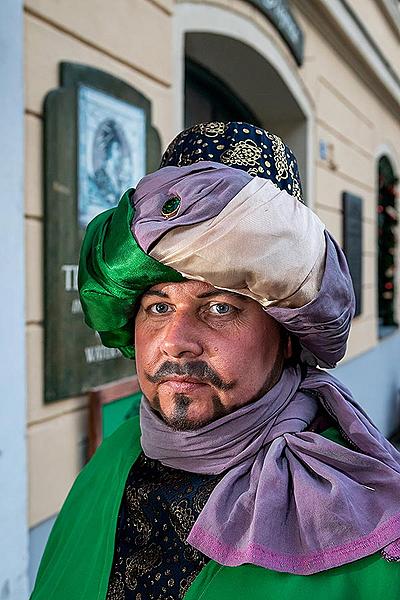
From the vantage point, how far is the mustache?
1332 mm

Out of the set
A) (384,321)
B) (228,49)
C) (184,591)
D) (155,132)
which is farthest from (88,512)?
(384,321)

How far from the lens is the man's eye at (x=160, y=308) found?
Answer: 1.40 metres

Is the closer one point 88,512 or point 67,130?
point 88,512

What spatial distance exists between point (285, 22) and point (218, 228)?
4288 millimetres

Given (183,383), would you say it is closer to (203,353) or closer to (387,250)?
(203,353)

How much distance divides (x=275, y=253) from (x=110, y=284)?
350 millimetres

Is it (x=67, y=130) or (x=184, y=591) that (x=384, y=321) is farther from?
(x=184, y=591)

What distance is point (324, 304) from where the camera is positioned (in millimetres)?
1330

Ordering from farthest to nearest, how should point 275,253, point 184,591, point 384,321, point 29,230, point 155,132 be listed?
1. point 384,321
2. point 155,132
3. point 29,230
4. point 184,591
5. point 275,253

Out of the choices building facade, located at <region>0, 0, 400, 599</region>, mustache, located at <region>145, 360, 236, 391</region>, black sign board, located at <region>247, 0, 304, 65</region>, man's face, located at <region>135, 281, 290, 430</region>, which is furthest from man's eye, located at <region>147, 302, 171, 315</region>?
black sign board, located at <region>247, 0, 304, 65</region>

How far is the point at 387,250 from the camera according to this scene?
951 centimetres

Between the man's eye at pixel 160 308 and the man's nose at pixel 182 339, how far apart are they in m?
0.04

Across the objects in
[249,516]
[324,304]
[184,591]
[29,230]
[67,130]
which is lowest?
[184,591]

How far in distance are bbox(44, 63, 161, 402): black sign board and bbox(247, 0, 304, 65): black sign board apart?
79.6 inches
